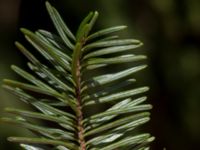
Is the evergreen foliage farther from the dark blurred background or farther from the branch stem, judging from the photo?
the dark blurred background

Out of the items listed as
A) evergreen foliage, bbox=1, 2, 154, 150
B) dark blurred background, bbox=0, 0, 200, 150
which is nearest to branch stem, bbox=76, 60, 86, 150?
evergreen foliage, bbox=1, 2, 154, 150

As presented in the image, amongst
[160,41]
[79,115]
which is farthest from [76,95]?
[160,41]

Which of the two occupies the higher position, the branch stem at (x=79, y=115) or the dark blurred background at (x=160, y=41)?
the dark blurred background at (x=160, y=41)

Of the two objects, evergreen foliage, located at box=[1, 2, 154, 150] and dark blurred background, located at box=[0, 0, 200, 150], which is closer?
evergreen foliage, located at box=[1, 2, 154, 150]

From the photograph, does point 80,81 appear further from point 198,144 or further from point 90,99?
point 198,144

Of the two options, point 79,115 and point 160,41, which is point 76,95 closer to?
point 79,115

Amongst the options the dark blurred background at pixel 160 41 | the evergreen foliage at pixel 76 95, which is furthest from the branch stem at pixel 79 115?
the dark blurred background at pixel 160 41

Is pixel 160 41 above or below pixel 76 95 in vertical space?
above

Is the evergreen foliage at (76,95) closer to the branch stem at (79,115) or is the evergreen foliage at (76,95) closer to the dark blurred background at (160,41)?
the branch stem at (79,115)
